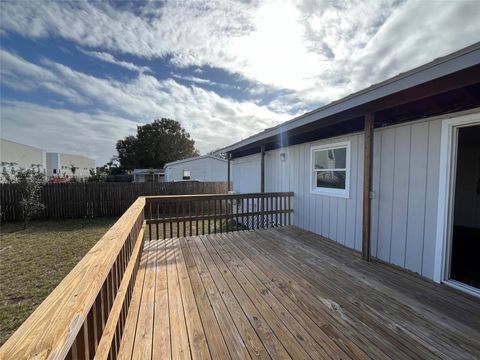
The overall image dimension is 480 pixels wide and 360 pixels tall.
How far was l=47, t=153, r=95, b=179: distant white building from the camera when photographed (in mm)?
31403

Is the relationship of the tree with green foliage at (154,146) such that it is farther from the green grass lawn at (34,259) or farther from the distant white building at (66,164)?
the green grass lawn at (34,259)

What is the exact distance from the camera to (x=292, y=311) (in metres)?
2.20

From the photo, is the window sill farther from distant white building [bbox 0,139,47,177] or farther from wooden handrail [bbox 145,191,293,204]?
distant white building [bbox 0,139,47,177]

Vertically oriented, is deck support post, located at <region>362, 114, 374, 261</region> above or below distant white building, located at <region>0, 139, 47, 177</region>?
below

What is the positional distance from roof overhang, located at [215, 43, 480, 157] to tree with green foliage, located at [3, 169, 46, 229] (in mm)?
9509

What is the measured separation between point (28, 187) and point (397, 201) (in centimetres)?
1107

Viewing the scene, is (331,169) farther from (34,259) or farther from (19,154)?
(19,154)

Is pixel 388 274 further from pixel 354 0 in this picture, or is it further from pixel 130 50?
pixel 130 50

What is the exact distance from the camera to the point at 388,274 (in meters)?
3.05

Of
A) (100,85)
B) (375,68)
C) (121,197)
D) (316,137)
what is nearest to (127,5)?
(100,85)

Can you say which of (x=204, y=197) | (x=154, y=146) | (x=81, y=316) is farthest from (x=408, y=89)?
(x=154, y=146)

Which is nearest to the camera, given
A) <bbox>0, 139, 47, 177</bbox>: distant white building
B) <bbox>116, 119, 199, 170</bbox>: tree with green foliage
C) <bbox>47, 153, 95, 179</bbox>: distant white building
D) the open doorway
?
the open doorway

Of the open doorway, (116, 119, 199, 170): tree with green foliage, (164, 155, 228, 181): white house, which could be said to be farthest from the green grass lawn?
(116, 119, 199, 170): tree with green foliage

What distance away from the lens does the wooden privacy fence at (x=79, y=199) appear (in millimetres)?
8320
